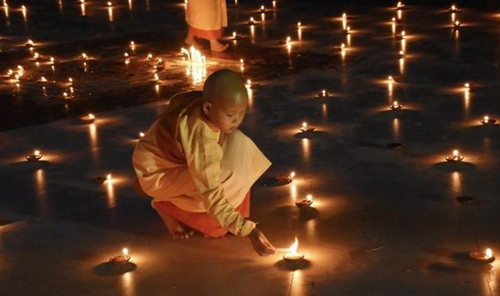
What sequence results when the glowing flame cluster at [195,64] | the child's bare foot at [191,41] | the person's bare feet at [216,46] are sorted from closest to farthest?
1. the glowing flame cluster at [195,64]
2. the person's bare feet at [216,46]
3. the child's bare foot at [191,41]

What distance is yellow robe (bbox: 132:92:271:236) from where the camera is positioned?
3.93 m

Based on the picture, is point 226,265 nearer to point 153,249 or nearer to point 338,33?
point 153,249

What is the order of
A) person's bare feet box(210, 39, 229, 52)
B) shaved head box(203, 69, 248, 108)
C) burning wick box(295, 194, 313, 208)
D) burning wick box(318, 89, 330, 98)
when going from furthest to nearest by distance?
person's bare feet box(210, 39, 229, 52), burning wick box(318, 89, 330, 98), burning wick box(295, 194, 313, 208), shaved head box(203, 69, 248, 108)

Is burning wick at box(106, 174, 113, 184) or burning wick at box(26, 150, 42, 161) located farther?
burning wick at box(26, 150, 42, 161)

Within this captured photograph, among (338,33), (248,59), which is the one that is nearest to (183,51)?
(248,59)

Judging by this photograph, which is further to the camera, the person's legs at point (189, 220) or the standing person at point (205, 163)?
the person's legs at point (189, 220)

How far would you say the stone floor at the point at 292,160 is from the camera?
3926mm

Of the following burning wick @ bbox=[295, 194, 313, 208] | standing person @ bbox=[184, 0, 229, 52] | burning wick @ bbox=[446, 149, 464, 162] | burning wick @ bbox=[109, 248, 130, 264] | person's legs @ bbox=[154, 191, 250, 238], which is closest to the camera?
burning wick @ bbox=[109, 248, 130, 264]

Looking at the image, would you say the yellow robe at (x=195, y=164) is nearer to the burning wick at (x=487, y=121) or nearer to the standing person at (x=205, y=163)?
the standing person at (x=205, y=163)

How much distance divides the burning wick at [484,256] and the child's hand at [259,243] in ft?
2.66

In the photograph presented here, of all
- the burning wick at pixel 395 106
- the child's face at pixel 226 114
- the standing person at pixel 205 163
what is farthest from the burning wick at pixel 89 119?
the child's face at pixel 226 114

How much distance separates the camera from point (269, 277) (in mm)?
3857

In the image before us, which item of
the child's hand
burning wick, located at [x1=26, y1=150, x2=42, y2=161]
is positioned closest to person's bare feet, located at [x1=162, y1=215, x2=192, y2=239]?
the child's hand

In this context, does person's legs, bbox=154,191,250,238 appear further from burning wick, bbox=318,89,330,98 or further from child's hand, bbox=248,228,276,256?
burning wick, bbox=318,89,330,98
